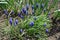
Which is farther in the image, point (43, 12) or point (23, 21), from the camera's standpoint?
point (43, 12)

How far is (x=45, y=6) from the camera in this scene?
2.42 meters

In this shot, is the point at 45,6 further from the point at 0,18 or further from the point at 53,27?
the point at 0,18

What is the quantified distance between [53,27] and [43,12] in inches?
8.9

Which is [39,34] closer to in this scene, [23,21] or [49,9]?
[23,21]

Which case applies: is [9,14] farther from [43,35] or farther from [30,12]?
[43,35]

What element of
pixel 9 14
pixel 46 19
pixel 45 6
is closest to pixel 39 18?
pixel 46 19

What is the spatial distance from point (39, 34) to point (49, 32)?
0.18 meters

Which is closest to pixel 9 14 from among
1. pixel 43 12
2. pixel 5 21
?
pixel 5 21

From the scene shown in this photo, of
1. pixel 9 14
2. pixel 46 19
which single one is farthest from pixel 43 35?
pixel 9 14

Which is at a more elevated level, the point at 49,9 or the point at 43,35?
the point at 49,9

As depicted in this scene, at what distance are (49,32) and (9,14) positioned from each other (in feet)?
1.80

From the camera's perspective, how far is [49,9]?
8.24 feet

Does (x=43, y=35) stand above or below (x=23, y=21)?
below

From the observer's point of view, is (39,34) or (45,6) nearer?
(39,34)
